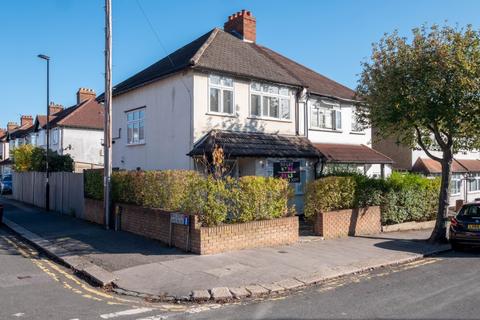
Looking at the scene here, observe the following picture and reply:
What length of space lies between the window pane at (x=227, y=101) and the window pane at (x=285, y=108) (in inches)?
106

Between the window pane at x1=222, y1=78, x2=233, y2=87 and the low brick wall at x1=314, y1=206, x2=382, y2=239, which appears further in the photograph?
the window pane at x1=222, y1=78, x2=233, y2=87

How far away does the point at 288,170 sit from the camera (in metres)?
18.0

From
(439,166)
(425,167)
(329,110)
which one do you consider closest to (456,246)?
(329,110)

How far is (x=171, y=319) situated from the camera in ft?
20.6

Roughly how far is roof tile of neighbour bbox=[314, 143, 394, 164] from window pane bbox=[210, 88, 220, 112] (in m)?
5.16

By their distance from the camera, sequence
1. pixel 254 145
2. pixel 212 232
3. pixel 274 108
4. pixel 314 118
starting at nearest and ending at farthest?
pixel 212 232 → pixel 254 145 → pixel 274 108 → pixel 314 118

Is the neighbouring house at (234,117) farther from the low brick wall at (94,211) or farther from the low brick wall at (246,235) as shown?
the low brick wall at (246,235)

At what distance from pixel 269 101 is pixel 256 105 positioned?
718 millimetres

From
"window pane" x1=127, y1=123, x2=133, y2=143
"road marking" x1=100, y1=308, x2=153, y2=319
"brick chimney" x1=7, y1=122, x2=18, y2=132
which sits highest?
"brick chimney" x1=7, y1=122, x2=18, y2=132

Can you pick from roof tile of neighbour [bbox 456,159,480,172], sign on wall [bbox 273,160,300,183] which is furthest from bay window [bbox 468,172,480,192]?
sign on wall [bbox 273,160,300,183]

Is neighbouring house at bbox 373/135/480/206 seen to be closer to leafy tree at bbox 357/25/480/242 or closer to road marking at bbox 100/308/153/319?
leafy tree at bbox 357/25/480/242

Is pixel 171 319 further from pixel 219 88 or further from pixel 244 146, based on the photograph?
pixel 219 88

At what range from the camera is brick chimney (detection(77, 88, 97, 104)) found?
43031 millimetres

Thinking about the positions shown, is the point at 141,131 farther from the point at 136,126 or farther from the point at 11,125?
the point at 11,125
